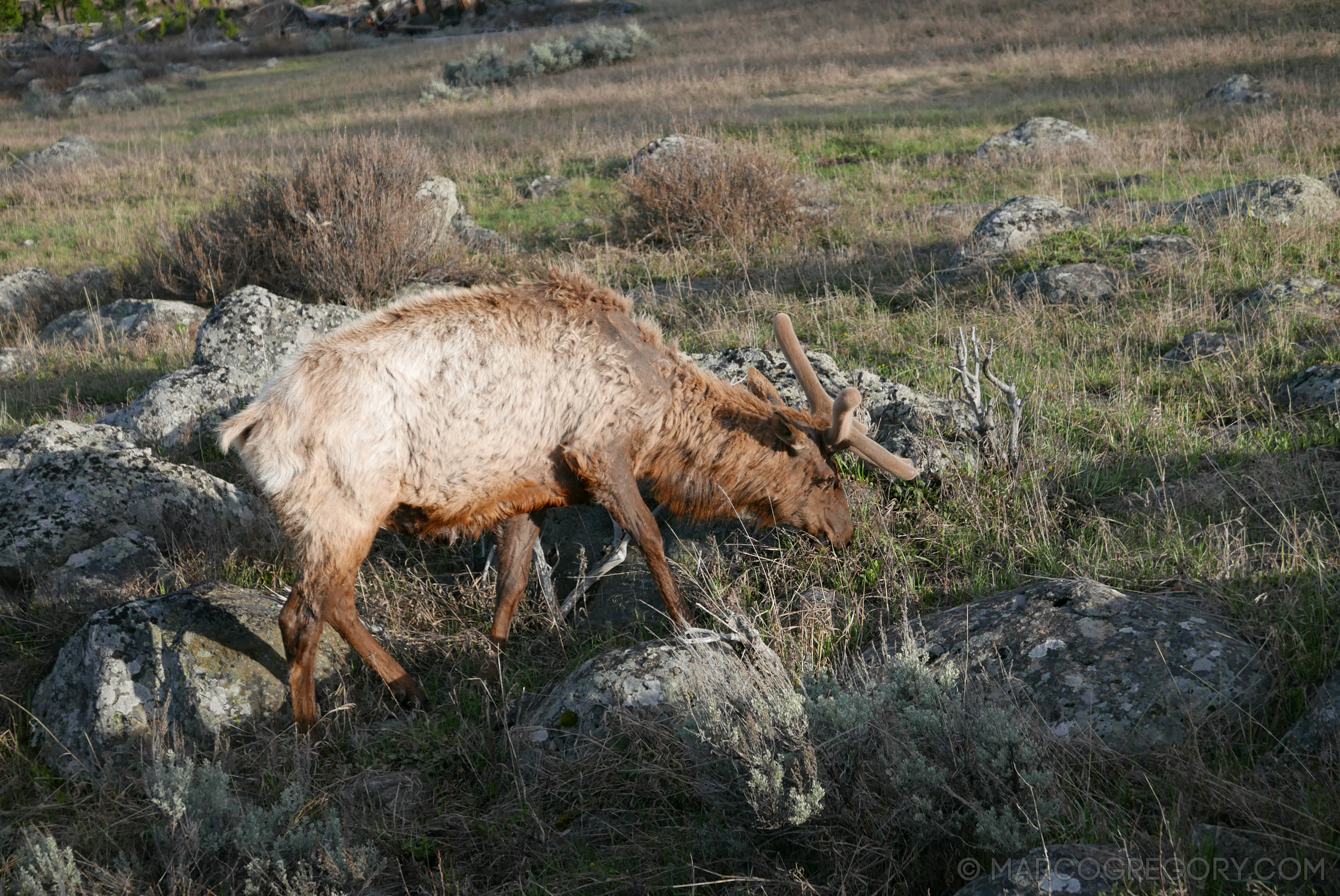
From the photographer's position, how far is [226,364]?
25.6 feet

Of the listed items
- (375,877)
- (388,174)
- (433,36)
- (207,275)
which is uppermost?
(433,36)

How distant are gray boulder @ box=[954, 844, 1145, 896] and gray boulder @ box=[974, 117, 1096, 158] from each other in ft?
41.9

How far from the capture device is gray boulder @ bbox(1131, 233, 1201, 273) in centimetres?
841

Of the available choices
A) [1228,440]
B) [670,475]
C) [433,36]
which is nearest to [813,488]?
[670,475]

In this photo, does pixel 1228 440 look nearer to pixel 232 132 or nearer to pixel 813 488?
pixel 813 488

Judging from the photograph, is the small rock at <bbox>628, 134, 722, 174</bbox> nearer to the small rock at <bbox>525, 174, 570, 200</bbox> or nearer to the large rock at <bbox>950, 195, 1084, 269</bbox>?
the small rock at <bbox>525, 174, 570, 200</bbox>

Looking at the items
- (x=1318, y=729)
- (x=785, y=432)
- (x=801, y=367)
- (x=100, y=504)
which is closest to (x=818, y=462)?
(x=785, y=432)

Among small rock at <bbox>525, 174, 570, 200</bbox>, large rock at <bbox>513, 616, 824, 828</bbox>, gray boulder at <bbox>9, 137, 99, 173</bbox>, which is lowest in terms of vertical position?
large rock at <bbox>513, 616, 824, 828</bbox>

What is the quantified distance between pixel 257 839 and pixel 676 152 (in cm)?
1054

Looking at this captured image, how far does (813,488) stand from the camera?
17.0ft

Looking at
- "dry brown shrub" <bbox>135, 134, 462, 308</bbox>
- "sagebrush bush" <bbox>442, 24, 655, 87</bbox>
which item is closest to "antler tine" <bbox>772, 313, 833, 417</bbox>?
"dry brown shrub" <bbox>135, 134, 462, 308</bbox>

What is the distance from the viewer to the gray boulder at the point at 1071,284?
321 inches

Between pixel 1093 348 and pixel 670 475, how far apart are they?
153 inches

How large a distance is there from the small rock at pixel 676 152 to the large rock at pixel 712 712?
28.6 ft
